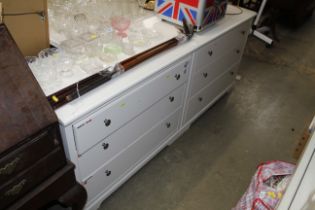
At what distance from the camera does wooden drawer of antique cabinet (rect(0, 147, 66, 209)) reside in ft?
3.15

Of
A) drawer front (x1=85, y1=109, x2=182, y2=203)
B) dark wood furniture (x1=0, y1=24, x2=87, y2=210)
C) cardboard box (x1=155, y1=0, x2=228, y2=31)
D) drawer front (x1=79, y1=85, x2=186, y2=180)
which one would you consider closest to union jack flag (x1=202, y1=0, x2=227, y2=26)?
cardboard box (x1=155, y1=0, x2=228, y2=31)

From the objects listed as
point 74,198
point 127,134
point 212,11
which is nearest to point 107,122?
point 127,134

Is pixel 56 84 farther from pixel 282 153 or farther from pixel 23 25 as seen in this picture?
pixel 282 153

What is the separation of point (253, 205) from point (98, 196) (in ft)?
2.58

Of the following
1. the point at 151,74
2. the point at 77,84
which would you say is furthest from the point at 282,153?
the point at 77,84

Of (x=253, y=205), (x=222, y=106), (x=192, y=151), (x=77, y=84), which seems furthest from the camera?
(x=222, y=106)

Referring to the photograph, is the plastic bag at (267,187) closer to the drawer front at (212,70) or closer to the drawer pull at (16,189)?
the drawer front at (212,70)

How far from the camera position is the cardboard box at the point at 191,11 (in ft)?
5.31

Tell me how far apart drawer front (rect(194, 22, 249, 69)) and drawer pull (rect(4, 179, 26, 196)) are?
43.9 inches

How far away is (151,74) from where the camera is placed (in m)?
1.37

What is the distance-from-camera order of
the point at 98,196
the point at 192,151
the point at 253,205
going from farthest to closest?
the point at 192,151 → the point at 98,196 → the point at 253,205

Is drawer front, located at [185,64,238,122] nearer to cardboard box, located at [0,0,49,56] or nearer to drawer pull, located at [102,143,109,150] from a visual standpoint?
drawer pull, located at [102,143,109,150]

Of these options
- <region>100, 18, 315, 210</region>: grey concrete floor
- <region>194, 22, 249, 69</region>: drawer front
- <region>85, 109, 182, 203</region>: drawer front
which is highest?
<region>194, 22, 249, 69</region>: drawer front

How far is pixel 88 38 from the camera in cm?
144
